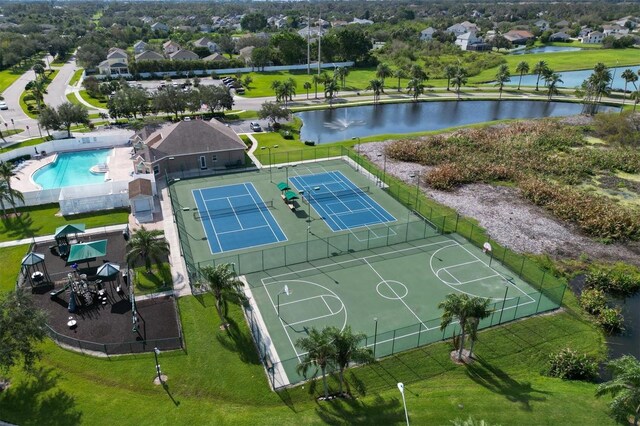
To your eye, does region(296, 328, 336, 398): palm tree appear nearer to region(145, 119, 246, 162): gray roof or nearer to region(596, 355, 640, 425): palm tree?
region(596, 355, 640, 425): palm tree

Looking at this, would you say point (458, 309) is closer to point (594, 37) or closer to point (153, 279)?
point (153, 279)

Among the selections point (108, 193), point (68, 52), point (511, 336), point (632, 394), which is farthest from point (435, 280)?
point (68, 52)

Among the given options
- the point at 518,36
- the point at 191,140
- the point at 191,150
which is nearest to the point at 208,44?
the point at 191,140

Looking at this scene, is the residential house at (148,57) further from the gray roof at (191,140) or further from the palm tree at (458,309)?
the palm tree at (458,309)

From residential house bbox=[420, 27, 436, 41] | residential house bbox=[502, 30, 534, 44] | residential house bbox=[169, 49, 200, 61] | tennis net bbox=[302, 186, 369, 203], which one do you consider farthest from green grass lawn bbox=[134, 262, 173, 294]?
residential house bbox=[502, 30, 534, 44]

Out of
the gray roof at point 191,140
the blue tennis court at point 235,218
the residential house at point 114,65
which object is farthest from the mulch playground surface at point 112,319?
the residential house at point 114,65

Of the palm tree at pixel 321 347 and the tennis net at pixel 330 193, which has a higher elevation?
the palm tree at pixel 321 347
